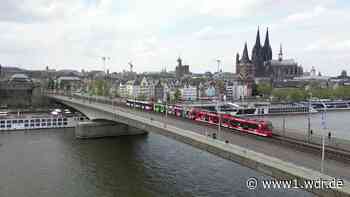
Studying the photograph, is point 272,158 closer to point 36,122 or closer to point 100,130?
point 100,130

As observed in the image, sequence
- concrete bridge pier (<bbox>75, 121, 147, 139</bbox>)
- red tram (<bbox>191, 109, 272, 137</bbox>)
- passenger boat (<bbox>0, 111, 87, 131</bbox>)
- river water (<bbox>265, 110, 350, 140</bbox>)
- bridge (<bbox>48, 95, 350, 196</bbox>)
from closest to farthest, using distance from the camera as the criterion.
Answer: bridge (<bbox>48, 95, 350, 196</bbox>) < red tram (<bbox>191, 109, 272, 137</bbox>) < river water (<bbox>265, 110, 350, 140</bbox>) < concrete bridge pier (<bbox>75, 121, 147, 139</bbox>) < passenger boat (<bbox>0, 111, 87, 131</bbox>)

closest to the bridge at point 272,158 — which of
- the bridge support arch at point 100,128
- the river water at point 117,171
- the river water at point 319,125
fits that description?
the river water at point 117,171

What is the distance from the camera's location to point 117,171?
40.1 metres

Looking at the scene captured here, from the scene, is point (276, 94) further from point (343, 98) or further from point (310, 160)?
point (310, 160)

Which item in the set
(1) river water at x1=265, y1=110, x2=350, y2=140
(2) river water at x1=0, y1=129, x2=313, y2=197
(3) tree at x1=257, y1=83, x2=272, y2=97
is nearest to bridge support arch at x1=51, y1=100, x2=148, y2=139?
(2) river water at x1=0, y1=129, x2=313, y2=197

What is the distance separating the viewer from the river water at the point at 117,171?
32188 mm

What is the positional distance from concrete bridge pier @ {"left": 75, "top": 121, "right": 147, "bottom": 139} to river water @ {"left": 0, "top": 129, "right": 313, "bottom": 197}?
491 cm

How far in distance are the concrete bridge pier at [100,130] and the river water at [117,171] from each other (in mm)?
4912

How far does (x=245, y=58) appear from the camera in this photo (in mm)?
199500

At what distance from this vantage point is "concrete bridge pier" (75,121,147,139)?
198ft

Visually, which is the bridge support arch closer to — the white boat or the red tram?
the white boat

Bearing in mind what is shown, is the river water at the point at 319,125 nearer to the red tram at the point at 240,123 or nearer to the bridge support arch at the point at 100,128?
the red tram at the point at 240,123

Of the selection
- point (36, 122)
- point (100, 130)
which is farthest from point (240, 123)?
point (36, 122)

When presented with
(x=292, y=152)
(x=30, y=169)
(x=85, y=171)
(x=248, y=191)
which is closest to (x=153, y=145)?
(x=85, y=171)
